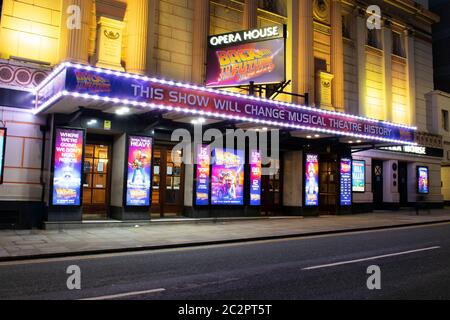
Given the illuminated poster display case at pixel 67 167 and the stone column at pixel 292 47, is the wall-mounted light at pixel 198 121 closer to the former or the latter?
the illuminated poster display case at pixel 67 167

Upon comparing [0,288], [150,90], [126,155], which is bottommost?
[0,288]

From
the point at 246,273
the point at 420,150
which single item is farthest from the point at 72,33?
the point at 420,150

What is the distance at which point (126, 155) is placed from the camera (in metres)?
15.6

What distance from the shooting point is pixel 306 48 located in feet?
71.7

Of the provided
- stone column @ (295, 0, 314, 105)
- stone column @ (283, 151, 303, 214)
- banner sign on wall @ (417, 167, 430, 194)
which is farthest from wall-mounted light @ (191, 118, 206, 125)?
banner sign on wall @ (417, 167, 430, 194)

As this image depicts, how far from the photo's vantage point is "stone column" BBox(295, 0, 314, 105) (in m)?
21.6

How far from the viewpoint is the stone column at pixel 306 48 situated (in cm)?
2161

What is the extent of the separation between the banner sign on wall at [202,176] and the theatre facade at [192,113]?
52mm

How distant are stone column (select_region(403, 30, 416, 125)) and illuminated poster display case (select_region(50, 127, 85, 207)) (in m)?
22.2

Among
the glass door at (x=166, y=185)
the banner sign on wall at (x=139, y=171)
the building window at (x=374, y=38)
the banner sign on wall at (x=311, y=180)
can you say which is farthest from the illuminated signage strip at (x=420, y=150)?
the banner sign on wall at (x=139, y=171)
